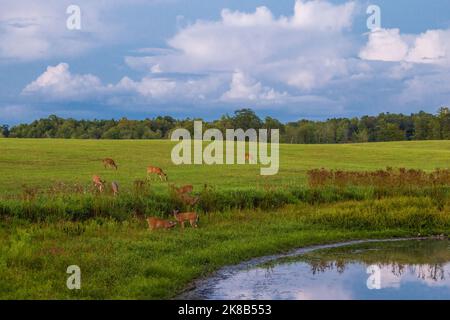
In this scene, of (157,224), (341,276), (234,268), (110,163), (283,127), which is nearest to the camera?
(341,276)

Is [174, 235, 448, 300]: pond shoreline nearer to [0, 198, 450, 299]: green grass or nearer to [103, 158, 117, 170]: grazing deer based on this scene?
[0, 198, 450, 299]: green grass

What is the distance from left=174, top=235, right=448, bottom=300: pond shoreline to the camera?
11.8 m

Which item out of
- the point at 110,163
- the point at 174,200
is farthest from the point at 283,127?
the point at 174,200

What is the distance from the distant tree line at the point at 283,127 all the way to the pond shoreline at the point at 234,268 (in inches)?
3523

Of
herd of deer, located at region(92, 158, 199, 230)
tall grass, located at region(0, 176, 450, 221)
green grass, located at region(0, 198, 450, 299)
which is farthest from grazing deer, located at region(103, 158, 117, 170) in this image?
green grass, located at region(0, 198, 450, 299)

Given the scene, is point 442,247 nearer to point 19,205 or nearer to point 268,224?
point 268,224

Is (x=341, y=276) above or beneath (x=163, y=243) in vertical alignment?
beneath

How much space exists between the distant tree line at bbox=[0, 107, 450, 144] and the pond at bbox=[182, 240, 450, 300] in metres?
91.1

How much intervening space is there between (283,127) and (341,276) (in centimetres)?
12687

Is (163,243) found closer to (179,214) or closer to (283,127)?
(179,214)

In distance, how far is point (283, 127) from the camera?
139750mm

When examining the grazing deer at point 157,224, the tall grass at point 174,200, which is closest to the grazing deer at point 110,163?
the tall grass at point 174,200

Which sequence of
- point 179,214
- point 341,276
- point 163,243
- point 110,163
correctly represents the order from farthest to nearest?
point 110,163 → point 179,214 → point 163,243 → point 341,276

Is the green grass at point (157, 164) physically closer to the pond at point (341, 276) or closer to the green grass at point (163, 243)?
the green grass at point (163, 243)
